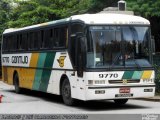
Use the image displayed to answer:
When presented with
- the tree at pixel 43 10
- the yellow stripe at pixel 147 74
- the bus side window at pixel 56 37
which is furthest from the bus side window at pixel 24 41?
the tree at pixel 43 10

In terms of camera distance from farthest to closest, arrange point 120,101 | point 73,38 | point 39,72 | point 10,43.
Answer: point 10,43 → point 39,72 → point 120,101 → point 73,38

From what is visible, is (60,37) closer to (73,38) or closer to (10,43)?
(73,38)

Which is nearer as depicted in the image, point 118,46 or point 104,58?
point 104,58

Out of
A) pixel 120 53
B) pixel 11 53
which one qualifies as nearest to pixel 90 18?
pixel 120 53

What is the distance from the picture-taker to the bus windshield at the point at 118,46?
54.6 feet

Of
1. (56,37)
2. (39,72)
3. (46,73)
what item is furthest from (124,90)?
(39,72)

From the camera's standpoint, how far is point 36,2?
137 feet

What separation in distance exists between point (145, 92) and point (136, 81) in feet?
1.62

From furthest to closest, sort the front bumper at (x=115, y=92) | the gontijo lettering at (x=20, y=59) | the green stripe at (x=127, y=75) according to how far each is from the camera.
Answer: the gontijo lettering at (x=20, y=59), the green stripe at (x=127, y=75), the front bumper at (x=115, y=92)

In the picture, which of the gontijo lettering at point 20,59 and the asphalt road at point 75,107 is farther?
the gontijo lettering at point 20,59

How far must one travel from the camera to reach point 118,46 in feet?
55.7

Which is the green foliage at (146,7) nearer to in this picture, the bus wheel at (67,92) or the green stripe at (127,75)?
the bus wheel at (67,92)

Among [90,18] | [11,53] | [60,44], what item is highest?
[90,18]

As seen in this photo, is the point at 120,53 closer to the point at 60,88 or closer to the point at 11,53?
the point at 60,88
